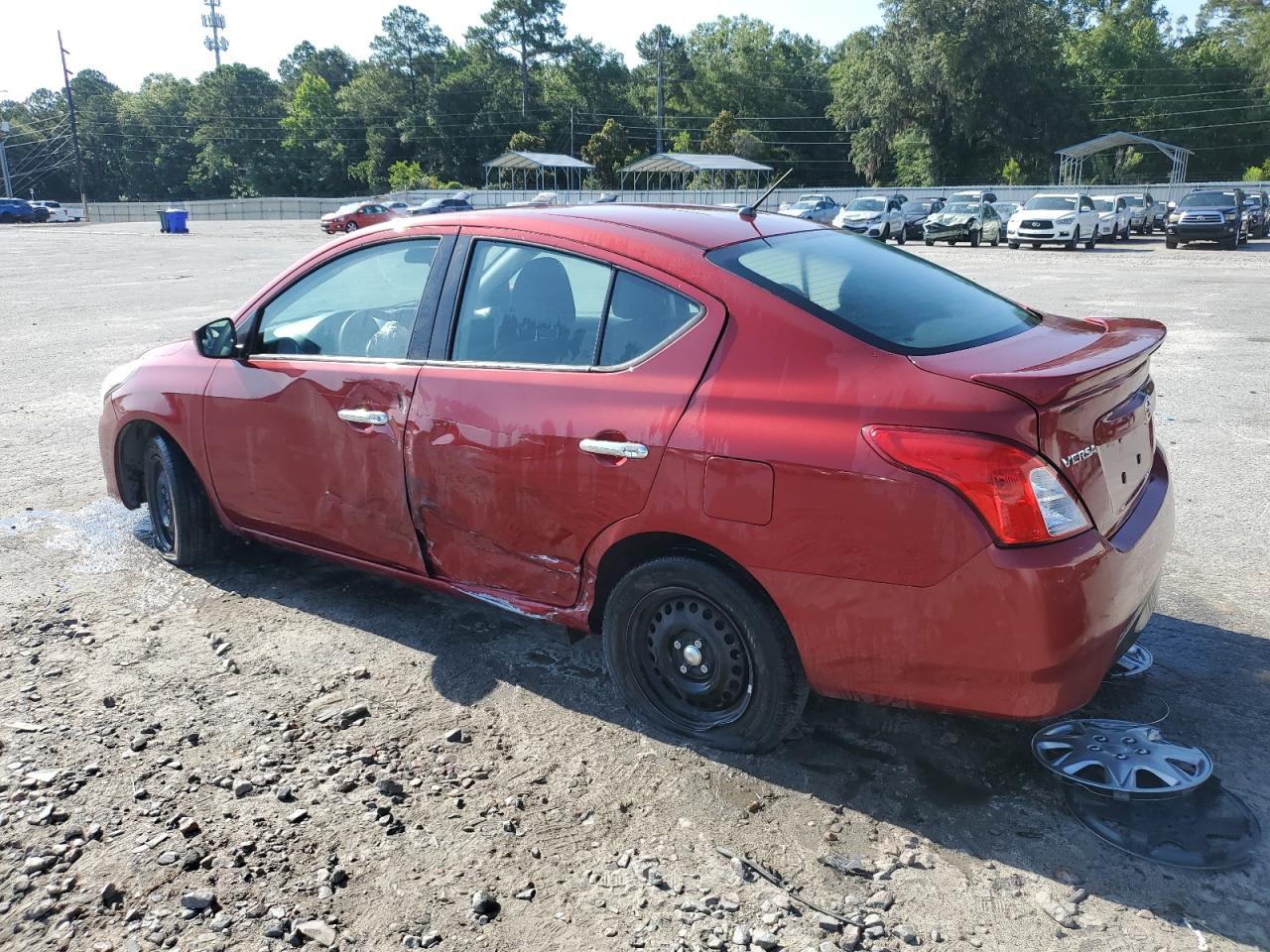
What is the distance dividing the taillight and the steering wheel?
2.32 metres

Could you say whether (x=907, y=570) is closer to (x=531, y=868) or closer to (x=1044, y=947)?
(x=1044, y=947)

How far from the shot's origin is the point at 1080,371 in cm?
271

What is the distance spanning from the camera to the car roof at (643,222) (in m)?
3.35

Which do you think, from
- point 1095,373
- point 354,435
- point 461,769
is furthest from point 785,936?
point 354,435

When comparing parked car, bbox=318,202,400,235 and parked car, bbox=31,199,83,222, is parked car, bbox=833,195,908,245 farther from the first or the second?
parked car, bbox=31,199,83,222

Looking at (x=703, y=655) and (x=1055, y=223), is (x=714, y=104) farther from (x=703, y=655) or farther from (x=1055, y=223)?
(x=703, y=655)

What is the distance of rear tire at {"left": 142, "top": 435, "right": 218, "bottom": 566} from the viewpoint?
4.67 meters

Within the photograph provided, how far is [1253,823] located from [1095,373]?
4.50 feet

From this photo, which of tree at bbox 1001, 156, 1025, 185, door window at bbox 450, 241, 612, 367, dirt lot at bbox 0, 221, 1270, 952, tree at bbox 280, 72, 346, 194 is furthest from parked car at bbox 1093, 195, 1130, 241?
tree at bbox 280, 72, 346, 194

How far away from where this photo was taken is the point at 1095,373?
274 centimetres

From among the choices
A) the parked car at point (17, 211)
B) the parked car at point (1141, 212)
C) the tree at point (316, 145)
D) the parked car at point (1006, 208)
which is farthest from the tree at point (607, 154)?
the parked car at point (1141, 212)

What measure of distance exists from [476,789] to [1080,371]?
7.26 feet

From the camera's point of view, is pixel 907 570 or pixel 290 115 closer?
pixel 907 570

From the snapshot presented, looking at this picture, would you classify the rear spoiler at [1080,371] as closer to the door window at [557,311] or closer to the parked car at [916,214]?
→ the door window at [557,311]
